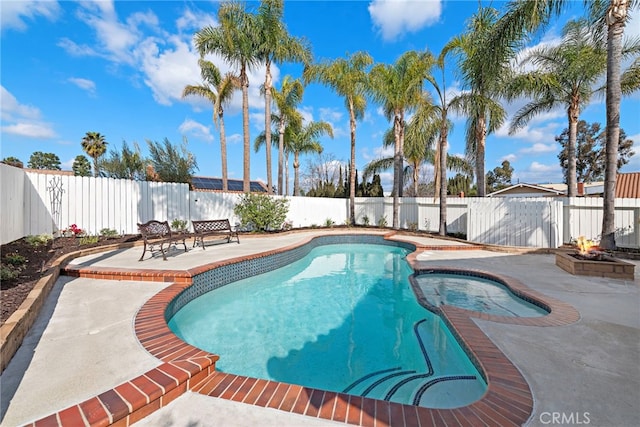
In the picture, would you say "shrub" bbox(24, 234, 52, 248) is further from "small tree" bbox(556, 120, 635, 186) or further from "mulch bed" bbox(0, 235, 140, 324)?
"small tree" bbox(556, 120, 635, 186)

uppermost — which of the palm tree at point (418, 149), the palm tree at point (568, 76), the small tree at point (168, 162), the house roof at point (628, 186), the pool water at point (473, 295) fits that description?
the palm tree at point (568, 76)

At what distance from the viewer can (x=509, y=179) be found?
142 feet

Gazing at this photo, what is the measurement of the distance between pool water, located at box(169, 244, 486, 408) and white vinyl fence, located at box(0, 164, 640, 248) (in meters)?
5.22

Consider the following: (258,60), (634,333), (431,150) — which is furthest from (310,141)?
(634,333)

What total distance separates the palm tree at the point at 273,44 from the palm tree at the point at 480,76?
7808 mm

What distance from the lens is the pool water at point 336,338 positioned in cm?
285

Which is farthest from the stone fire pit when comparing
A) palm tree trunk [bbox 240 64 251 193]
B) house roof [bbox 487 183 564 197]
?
house roof [bbox 487 183 564 197]

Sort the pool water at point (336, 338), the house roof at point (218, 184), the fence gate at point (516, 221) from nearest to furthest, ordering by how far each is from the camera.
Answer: the pool water at point (336, 338), the fence gate at point (516, 221), the house roof at point (218, 184)

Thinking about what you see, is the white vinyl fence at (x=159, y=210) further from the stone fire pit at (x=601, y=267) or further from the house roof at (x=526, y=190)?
the house roof at (x=526, y=190)

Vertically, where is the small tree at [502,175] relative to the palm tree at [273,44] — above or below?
below

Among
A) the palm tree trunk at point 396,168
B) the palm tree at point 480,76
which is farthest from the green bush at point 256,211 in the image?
the palm tree at point 480,76

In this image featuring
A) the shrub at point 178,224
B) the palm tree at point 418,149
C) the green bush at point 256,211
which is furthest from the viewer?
the green bush at point 256,211

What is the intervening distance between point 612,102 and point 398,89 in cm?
816

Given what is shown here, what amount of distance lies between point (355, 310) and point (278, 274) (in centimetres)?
309
